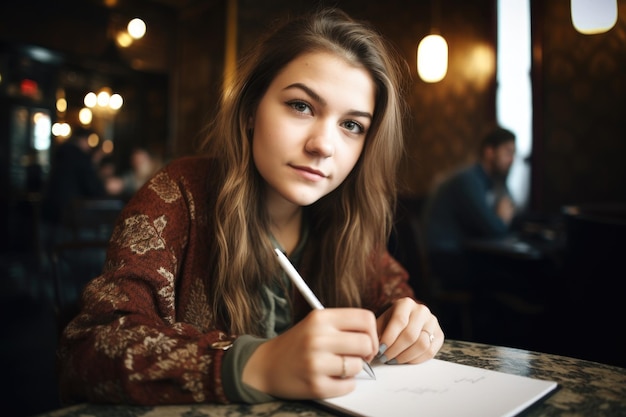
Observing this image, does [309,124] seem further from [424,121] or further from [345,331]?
[424,121]

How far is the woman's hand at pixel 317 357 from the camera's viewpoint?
2.13ft

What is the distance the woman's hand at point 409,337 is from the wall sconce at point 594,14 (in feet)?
9.93

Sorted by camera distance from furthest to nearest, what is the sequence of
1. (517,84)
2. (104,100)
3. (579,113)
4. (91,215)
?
(104,100) → (517,84) → (579,113) → (91,215)

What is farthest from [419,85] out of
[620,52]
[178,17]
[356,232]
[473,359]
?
[473,359]

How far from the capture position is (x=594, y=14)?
3127 millimetres

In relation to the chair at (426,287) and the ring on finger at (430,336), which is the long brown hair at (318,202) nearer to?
the ring on finger at (430,336)

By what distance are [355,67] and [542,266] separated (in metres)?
2.20

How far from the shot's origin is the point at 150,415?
24.9 inches

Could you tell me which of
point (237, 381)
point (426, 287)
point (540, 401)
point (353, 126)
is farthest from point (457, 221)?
point (237, 381)

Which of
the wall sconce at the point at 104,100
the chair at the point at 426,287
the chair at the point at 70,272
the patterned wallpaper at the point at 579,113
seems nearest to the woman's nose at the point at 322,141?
the chair at the point at 70,272

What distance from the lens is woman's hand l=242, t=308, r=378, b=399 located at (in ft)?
2.13

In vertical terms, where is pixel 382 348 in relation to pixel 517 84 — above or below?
below

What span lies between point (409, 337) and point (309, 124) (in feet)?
1.50

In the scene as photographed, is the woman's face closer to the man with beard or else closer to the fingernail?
the fingernail
